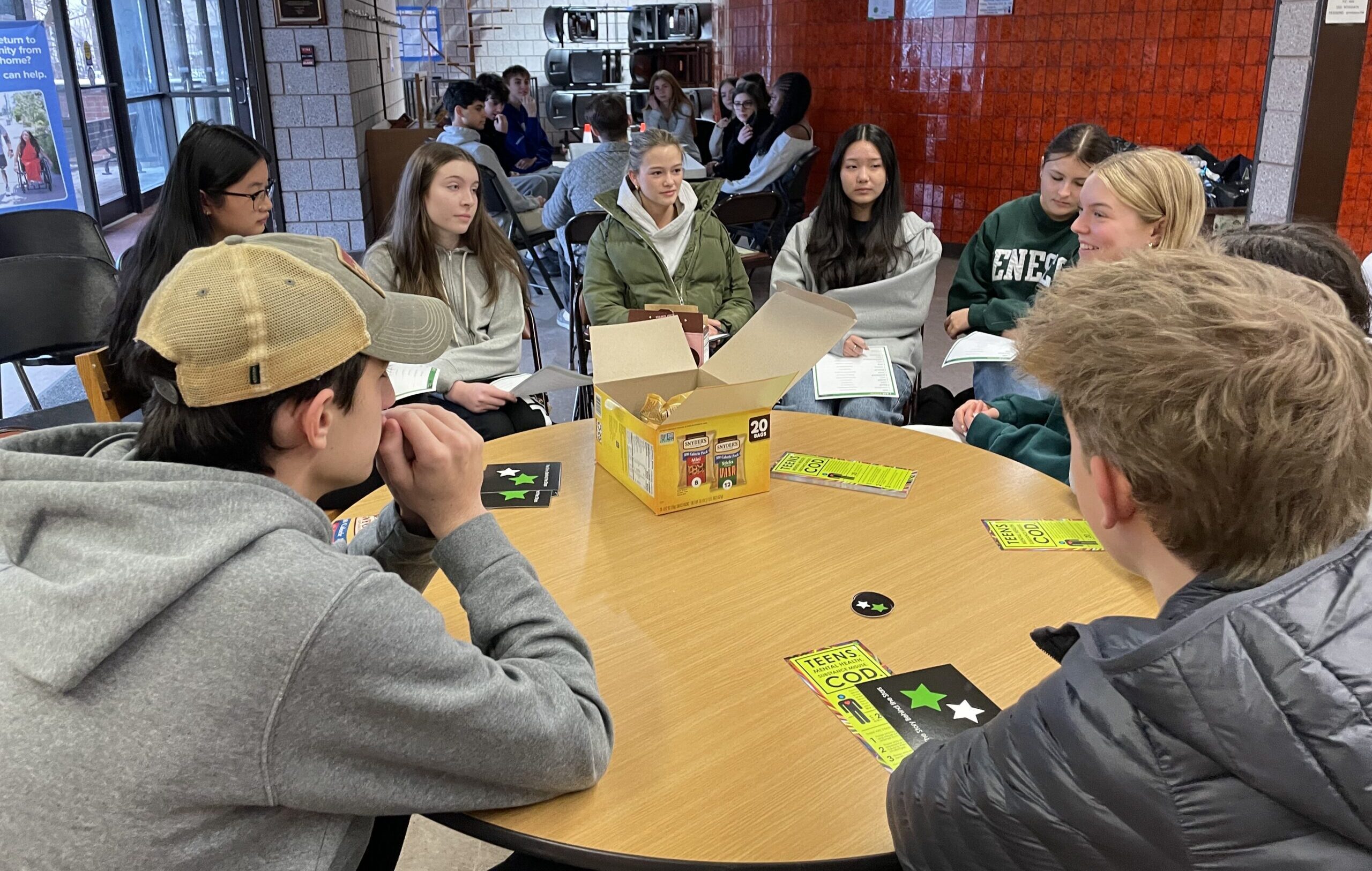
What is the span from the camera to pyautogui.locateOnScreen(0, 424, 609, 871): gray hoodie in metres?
0.81

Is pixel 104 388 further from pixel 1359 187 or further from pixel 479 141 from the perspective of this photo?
pixel 479 141

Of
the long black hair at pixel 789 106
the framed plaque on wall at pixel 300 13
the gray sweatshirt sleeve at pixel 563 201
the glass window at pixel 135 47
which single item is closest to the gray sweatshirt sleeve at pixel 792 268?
the gray sweatshirt sleeve at pixel 563 201

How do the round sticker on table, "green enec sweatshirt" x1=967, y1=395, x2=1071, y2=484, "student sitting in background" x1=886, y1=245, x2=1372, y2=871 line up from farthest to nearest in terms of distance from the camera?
1. "green enec sweatshirt" x1=967, y1=395, x2=1071, y2=484
2. the round sticker on table
3. "student sitting in background" x1=886, y1=245, x2=1372, y2=871

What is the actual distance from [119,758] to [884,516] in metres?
1.20

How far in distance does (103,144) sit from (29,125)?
3.69m

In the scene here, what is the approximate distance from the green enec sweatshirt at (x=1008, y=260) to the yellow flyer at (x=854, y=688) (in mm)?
1977

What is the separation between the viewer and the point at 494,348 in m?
3.02

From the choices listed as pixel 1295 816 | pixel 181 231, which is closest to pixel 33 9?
pixel 181 231

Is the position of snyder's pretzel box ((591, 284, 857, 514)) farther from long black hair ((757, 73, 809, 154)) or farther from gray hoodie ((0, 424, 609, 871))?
long black hair ((757, 73, 809, 154))

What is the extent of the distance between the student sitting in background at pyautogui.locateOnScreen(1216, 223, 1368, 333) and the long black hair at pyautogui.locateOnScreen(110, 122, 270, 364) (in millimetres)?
2304

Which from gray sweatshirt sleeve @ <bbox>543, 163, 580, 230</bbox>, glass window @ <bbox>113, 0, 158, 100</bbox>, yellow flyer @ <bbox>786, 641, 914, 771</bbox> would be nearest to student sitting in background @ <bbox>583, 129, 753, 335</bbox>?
gray sweatshirt sleeve @ <bbox>543, 163, 580, 230</bbox>

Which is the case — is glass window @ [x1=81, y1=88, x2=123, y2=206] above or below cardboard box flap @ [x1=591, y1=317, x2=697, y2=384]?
above

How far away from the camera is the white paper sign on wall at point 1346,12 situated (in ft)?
11.3

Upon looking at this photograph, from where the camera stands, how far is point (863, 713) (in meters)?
1.17
